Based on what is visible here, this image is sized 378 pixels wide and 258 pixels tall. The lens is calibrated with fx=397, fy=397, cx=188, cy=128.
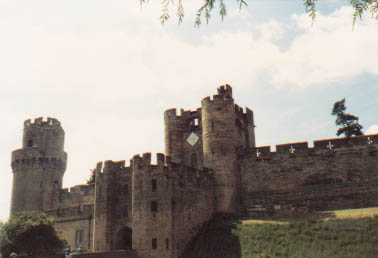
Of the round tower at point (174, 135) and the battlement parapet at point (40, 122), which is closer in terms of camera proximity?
the round tower at point (174, 135)

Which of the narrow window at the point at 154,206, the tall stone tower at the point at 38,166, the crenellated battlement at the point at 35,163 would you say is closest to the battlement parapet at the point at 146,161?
the narrow window at the point at 154,206

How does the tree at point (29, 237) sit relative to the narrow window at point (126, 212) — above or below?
below

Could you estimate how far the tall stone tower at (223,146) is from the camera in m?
33.9

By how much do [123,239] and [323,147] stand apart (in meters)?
18.7

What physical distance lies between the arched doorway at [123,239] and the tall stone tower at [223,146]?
799 centimetres

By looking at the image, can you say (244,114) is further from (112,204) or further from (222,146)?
(112,204)

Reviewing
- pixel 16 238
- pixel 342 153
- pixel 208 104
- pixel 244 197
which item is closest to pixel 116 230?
pixel 16 238

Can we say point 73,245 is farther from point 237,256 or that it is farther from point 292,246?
point 292,246

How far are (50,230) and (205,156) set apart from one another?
1470cm

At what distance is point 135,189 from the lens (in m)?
30.1

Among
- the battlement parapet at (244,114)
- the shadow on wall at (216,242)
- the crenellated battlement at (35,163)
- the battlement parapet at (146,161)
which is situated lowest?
the shadow on wall at (216,242)

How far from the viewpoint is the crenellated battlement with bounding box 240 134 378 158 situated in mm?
32656

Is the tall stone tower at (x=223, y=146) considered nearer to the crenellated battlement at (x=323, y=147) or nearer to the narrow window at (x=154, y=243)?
the crenellated battlement at (x=323, y=147)

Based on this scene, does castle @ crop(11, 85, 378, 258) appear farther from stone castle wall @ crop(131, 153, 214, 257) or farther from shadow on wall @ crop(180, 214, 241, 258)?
shadow on wall @ crop(180, 214, 241, 258)
